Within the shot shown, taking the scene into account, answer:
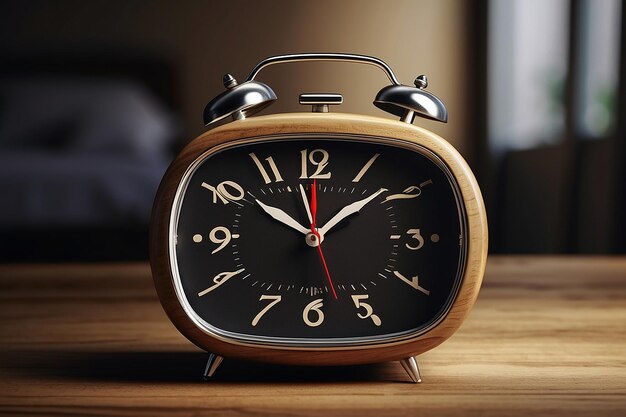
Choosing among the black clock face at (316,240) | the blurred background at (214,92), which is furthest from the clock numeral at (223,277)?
the blurred background at (214,92)

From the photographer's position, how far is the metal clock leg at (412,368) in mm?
732

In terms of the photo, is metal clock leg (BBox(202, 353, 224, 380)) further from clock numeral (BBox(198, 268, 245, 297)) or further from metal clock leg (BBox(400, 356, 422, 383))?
metal clock leg (BBox(400, 356, 422, 383))

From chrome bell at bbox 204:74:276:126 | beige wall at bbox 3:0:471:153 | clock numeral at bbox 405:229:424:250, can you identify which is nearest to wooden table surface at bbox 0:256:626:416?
clock numeral at bbox 405:229:424:250

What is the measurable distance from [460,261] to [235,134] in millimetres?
265

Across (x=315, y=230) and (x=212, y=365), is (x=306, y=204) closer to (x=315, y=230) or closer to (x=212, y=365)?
(x=315, y=230)

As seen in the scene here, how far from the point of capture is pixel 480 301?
1177 mm

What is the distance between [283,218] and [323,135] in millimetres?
99

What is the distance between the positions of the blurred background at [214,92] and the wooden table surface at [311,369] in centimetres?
123

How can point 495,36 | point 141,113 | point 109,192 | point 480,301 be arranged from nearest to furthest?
point 480,301 → point 109,192 → point 141,113 → point 495,36

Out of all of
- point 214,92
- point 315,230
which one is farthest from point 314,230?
point 214,92

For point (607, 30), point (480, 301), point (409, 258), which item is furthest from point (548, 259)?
point (607, 30)

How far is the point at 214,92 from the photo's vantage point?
2.70 meters

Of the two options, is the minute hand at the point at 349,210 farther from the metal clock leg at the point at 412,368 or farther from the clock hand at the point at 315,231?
the metal clock leg at the point at 412,368

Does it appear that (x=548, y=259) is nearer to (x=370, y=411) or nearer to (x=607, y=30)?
(x=370, y=411)
